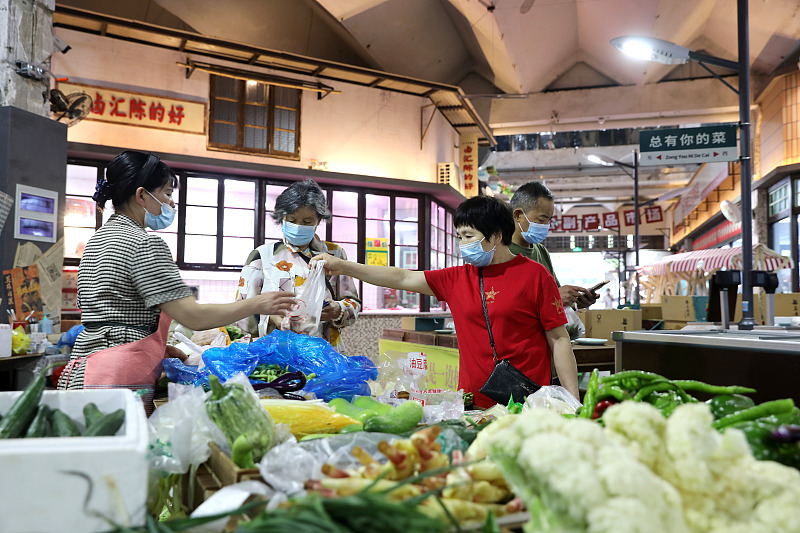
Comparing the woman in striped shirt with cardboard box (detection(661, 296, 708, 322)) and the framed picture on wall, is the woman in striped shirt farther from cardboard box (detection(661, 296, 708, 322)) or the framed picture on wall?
cardboard box (detection(661, 296, 708, 322))

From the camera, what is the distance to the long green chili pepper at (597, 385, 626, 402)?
60.4 inches

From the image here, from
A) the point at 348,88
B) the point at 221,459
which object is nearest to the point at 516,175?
the point at 348,88

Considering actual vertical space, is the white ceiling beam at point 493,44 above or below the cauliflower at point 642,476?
above

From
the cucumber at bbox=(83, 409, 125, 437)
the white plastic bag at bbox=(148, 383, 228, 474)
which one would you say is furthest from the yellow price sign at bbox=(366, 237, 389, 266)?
the cucumber at bbox=(83, 409, 125, 437)

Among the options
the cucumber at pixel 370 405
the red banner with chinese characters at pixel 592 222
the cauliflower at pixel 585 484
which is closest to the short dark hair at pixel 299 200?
the cucumber at pixel 370 405

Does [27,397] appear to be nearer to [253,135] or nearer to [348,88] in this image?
[253,135]

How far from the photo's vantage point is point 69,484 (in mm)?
1008

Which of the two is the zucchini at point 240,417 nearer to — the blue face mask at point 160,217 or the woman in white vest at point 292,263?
the blue face mask at point 160,217

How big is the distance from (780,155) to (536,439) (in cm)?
1337

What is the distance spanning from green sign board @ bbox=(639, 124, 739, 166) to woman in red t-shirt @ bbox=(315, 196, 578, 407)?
359 centimetres

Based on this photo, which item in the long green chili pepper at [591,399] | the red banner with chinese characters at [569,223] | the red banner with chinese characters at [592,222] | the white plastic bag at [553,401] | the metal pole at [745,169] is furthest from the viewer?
the red banner with chinese characters at [569,223]

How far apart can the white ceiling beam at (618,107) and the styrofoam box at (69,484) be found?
13655mm

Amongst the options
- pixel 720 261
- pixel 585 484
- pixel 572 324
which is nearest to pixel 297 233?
pixel 572 324

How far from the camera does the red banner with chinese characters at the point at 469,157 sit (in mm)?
14227
